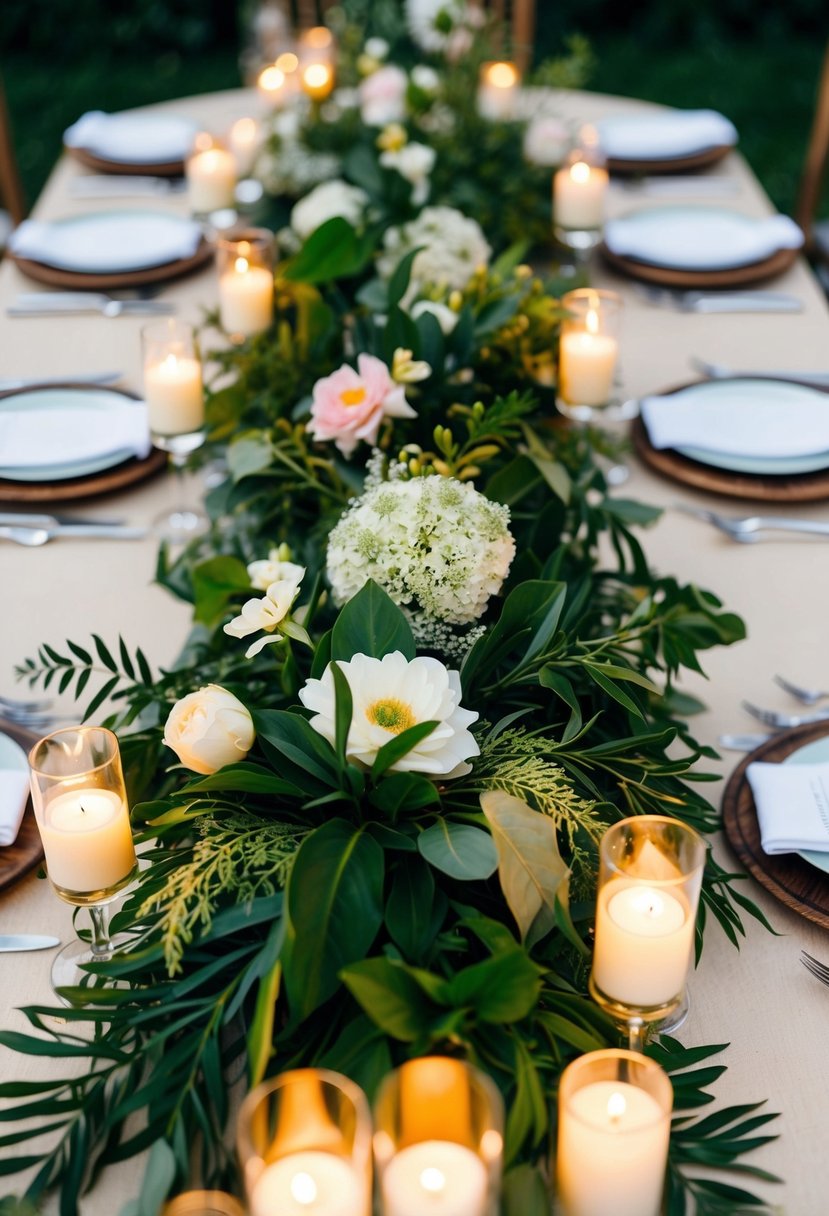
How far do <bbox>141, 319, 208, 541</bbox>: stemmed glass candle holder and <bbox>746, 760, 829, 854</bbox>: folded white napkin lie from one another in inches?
27.7

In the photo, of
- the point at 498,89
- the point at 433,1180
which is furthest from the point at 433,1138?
the point at 498,89

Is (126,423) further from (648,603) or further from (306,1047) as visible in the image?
(306,1047)

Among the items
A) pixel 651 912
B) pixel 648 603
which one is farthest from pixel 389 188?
pixel 651 912

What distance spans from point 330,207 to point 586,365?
0.57 metres

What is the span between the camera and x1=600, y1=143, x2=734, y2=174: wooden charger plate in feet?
7.98

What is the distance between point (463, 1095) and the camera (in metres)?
0.62

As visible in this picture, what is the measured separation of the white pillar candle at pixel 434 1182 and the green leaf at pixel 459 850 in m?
0.18

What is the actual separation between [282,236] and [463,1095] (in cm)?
159

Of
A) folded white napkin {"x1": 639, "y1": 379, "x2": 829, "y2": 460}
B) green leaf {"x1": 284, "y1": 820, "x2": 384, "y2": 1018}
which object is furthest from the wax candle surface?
green leaf {"x1": 284, "y1": 820, "x2": 384, "y2": 1018}

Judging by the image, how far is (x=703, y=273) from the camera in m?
2.01

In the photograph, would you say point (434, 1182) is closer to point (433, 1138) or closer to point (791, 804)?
point (433, 1138)

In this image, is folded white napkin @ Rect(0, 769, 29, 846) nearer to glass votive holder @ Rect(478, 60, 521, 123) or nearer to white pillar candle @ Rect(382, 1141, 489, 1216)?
white pillar candle @ Rect(382, 1141, 489, 1216)

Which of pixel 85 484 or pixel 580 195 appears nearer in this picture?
pixel 85 484

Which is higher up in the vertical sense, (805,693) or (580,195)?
(580,195)
